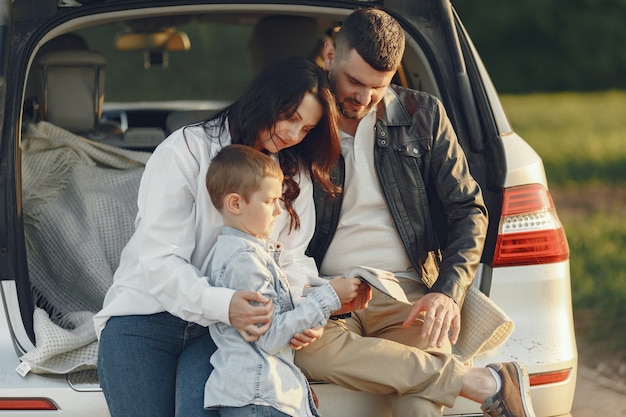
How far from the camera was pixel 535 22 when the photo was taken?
1021 inches

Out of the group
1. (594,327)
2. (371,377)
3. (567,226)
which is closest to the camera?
(371,377)

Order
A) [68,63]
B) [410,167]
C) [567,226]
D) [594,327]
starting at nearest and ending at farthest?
[410,167] → [68,63] → [594,327] → [567,226]

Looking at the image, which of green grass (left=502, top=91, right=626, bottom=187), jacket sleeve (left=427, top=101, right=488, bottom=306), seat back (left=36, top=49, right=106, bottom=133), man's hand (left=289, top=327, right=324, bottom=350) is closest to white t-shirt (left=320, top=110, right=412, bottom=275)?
jacket sleeve (left=427, top=101, right=488, bottom=306)

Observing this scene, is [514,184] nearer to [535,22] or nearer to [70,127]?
[70,127]

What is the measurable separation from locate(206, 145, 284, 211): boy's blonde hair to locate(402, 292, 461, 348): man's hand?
53 cm

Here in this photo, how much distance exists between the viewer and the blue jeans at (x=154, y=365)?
8.73ft

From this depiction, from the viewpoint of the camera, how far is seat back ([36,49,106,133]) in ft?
A: 13.7

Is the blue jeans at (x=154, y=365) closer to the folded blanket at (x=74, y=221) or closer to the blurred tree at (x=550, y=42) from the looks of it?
the folded blanket at (x=74, y=221)

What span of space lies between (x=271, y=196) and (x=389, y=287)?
0.39 metres

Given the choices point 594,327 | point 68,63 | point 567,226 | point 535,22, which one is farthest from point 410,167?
point 535,22

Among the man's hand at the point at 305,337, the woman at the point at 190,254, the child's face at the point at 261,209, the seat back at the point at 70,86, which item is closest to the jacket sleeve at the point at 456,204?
the woman at the point at 190,254

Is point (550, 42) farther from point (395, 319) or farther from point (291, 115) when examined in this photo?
point (291, 115)

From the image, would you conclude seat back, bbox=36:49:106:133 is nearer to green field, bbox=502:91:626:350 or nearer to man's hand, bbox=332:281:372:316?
man's hand, bbox=332:281:372:316

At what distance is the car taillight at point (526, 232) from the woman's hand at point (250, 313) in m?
0.76
